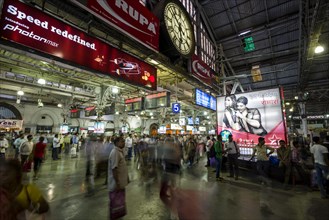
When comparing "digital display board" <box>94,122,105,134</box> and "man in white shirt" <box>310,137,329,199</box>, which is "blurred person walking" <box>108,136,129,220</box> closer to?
"man in white shirt" <box>310,137,329,199</box>

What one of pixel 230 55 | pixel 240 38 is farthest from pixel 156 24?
pixel 230 55

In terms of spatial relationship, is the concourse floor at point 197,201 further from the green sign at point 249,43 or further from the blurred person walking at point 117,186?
the green sign at point 249,43

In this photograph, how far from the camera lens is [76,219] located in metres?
3.66

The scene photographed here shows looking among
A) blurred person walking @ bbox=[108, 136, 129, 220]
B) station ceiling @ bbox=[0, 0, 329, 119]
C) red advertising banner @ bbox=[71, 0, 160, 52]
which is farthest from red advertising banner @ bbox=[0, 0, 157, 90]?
blurred person walking @ bbox=[108, 136, 129, 220]

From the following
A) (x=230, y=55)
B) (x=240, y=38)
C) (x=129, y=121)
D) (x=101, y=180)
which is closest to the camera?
(x=101, y=180)

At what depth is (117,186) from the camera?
10.3ft

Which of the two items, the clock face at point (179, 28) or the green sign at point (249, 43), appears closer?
the clock face at point (179, 28)

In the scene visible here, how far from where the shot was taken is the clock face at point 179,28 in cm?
836

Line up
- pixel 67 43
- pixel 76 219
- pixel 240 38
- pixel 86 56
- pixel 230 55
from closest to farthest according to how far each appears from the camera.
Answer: pixel 76 219
pixel 67 43
pixel 86 56
pixel 240 38
pixel 230 55

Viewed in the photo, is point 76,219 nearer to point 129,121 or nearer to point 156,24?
point 156,24

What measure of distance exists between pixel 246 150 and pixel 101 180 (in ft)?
22.4

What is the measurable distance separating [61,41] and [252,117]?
8.28m

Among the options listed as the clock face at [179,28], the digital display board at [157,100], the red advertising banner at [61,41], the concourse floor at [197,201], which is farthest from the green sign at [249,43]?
the red advertising banner at [61,41]

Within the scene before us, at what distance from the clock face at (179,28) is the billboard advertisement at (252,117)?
136 inches
